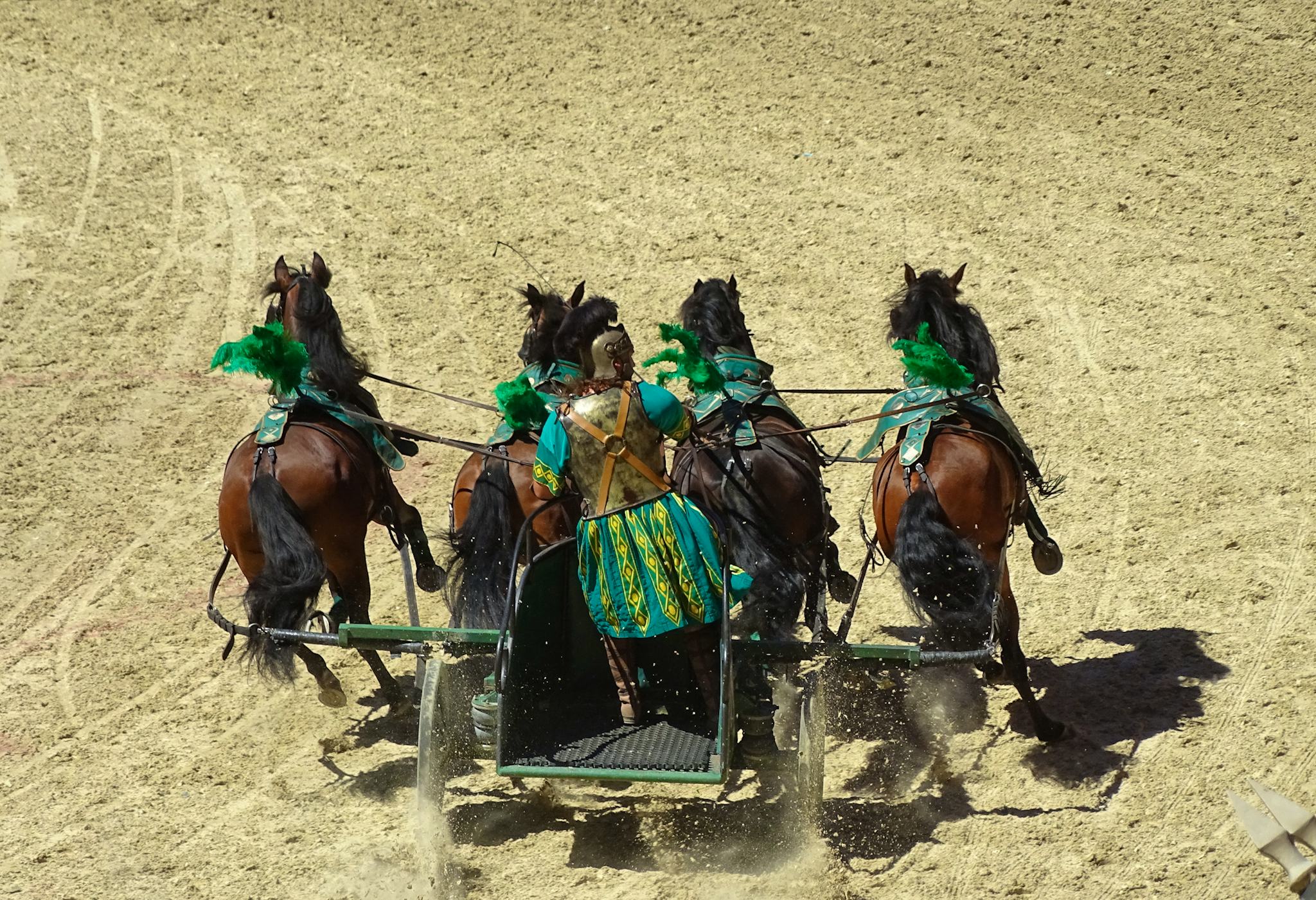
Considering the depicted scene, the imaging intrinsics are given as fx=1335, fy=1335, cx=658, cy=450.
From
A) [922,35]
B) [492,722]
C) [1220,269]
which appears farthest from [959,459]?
[922,35]

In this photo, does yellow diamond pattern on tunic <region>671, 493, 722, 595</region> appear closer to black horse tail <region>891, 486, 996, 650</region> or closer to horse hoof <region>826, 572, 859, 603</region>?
black horse tail <region>891, 486, 996, 650</region>

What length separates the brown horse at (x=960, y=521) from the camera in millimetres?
5816

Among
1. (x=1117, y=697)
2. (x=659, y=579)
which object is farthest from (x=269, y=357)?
(x=1117, y=697)

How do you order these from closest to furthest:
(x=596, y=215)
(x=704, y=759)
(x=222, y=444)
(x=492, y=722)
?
1. (x=704, y=759)
2. (x=492, y=722)
3. (x=222, y=444)
4. (x=596, y=215)

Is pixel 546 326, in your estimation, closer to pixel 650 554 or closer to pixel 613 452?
pixel 613 452

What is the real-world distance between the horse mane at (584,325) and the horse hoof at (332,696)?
2.46 m

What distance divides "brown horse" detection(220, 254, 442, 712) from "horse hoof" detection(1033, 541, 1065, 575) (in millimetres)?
3284

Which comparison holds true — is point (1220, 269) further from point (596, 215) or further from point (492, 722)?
point (492, 722)

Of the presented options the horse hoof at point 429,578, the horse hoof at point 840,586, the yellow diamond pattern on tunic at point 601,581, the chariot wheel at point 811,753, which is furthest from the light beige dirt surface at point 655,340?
the yellow diamond pattern on tunic at point 601,581

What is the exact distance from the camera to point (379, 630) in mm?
5559

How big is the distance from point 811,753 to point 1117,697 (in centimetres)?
210

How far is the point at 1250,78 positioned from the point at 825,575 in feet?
27.0

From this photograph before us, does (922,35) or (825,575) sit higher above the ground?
(922,35)

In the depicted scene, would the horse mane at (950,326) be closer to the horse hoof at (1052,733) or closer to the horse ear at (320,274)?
the horse hoof at (1052,733)
